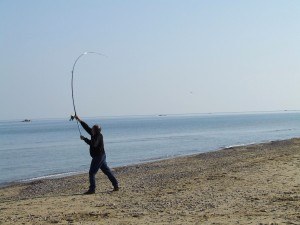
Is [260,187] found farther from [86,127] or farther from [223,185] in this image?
[86,127]

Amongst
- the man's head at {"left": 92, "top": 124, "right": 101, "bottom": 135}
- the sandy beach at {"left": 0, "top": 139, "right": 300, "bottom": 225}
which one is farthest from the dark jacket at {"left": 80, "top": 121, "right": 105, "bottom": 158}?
the sandy beach at {"left": 0, "top": 139, "right": 300, "bottom": 225}

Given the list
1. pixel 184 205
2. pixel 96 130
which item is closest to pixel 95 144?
pixel 96 130

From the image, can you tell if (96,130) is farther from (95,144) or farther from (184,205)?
(184,205)

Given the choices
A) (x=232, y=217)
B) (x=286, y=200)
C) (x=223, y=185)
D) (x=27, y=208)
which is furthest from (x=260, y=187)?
(x=27, y=208)

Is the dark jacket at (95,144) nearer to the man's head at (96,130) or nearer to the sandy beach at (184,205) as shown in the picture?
the man's head at (96,130)

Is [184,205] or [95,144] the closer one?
[184,205]

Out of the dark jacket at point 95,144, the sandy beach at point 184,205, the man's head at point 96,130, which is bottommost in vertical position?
the sandy beach at point 184,205

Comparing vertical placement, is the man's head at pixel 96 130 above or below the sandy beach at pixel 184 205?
above

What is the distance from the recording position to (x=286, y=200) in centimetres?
916

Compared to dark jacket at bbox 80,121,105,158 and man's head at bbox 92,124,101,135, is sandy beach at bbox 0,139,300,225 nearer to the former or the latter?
dark jacket at bbox 80,121,105,158

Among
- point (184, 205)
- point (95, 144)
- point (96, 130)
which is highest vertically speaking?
point (96, 130)

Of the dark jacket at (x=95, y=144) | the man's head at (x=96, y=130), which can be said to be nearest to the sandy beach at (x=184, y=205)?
the dark jacket at (x=95, y=144)

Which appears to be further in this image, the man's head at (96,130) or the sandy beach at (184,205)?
the man's head at (96,130)

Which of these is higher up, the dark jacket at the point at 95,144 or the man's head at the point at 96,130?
the man's head at the point at 96,130
